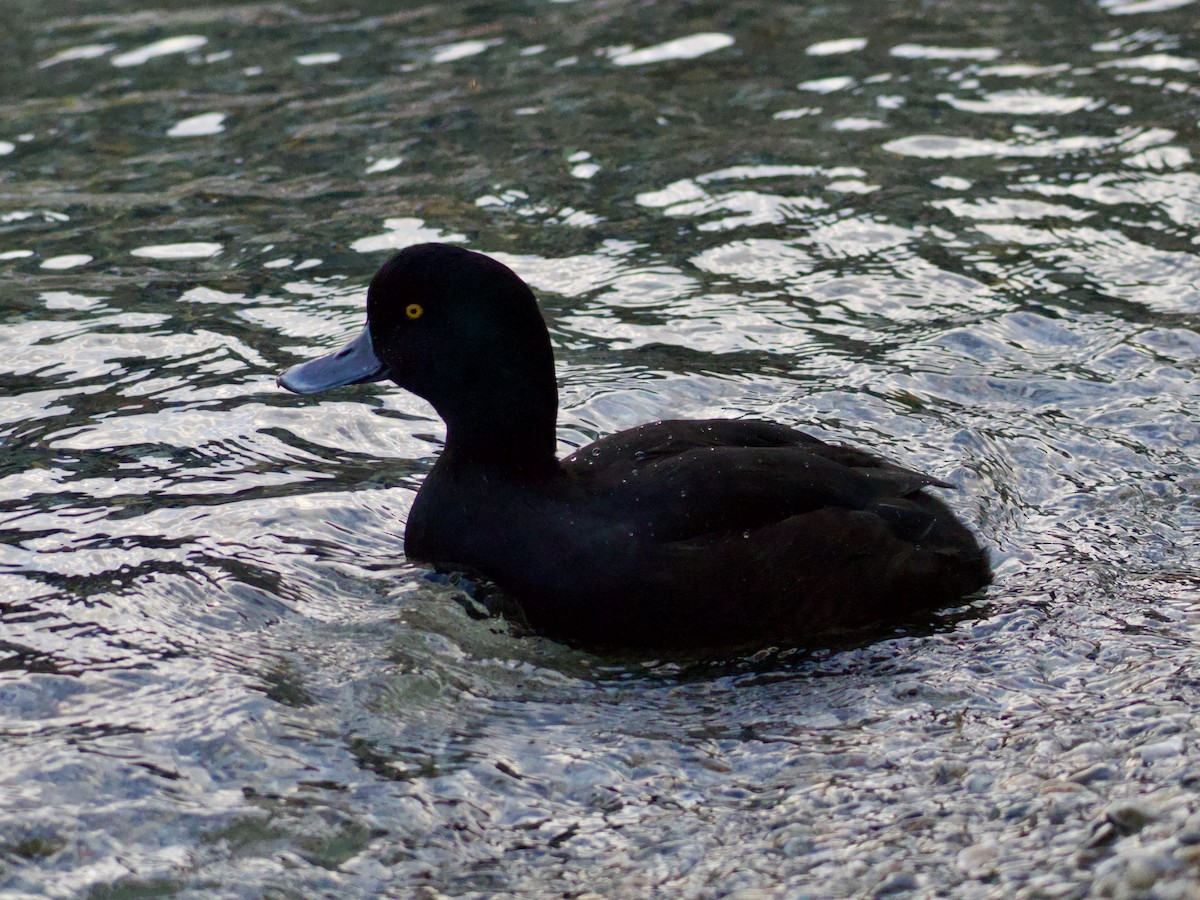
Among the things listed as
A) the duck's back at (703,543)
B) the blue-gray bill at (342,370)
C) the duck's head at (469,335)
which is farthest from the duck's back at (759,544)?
the blue-gray bill at (342,370)

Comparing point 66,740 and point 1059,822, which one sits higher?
point 66,740

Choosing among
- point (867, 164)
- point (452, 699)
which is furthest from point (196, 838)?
point (867, 164)

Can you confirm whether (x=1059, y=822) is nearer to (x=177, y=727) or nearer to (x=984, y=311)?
(x=177, y=727)

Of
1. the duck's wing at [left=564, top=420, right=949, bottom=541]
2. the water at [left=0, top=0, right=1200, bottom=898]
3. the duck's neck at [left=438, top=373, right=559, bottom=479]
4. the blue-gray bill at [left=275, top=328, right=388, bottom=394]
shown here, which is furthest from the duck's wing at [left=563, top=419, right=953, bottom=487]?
the blue-gray bill at [left=275, top=328, right=388, bottom=394]

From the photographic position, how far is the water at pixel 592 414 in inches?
152

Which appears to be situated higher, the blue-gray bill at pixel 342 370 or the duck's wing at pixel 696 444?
the blue-gray bill at pixel 342 370

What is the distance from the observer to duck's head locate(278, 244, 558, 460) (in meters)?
5.15

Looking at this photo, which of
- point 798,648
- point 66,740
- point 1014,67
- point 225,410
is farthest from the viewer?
point 1014,67

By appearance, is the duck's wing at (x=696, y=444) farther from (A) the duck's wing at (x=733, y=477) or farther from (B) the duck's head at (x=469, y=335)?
(B) the duck's head at (x=469, y=335)

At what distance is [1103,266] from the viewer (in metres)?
7.86

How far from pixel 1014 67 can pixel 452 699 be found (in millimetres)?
7667

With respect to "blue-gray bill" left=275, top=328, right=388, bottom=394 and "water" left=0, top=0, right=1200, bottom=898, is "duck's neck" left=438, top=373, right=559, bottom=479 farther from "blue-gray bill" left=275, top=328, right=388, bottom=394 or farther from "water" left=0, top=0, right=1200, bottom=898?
"water" left=0, top=0, right=1200, bottom=898

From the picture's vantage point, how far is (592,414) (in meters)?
6.61

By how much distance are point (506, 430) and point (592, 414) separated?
149 cm
